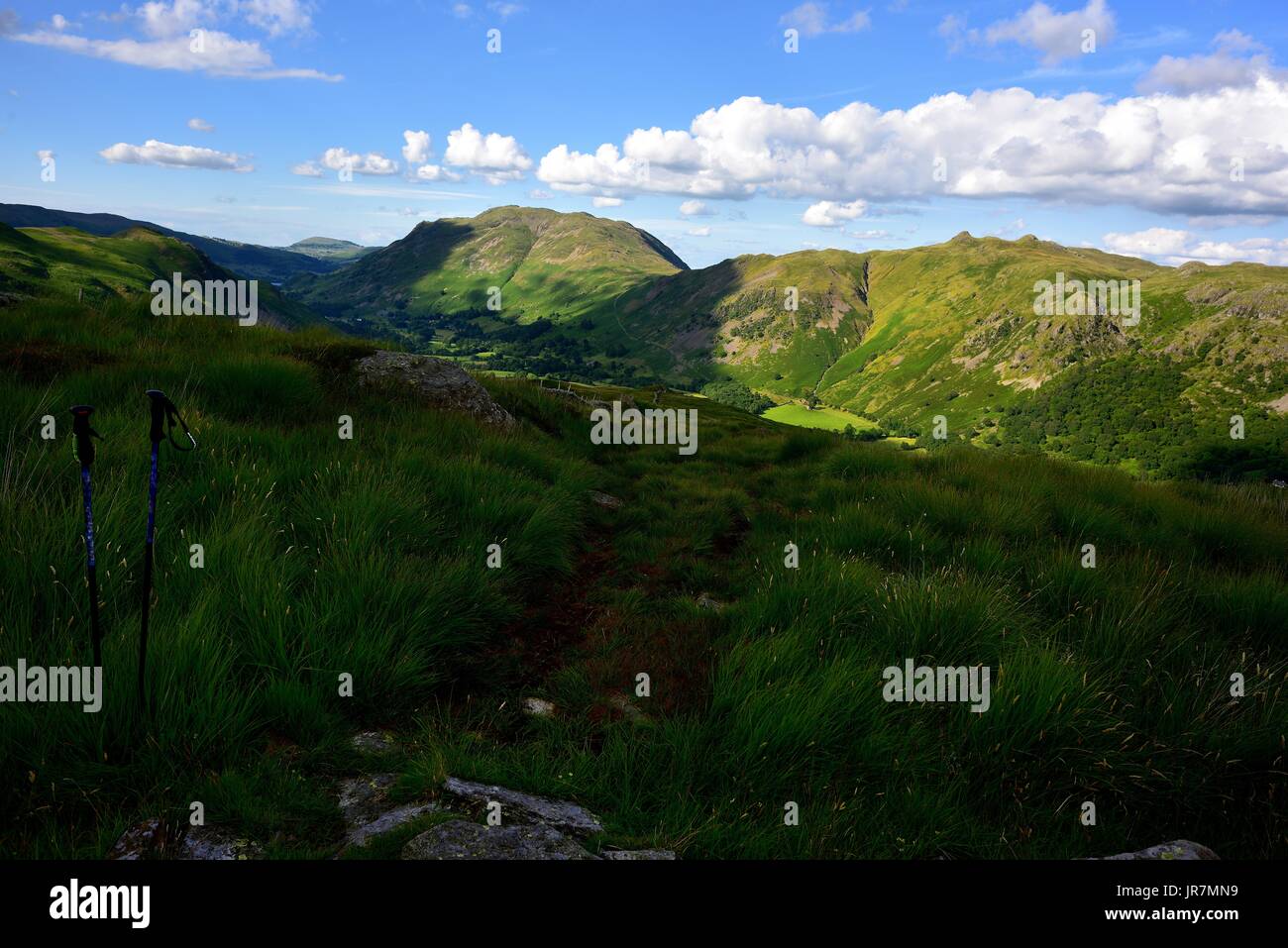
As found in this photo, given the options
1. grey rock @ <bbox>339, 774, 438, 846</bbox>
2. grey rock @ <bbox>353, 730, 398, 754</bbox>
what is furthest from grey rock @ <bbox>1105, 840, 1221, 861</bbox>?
grey rock @ <bbox>353, 730, 398, 754</bbox>

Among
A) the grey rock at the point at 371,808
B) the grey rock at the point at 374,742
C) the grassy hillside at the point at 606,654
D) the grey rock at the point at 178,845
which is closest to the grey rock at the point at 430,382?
the grassy hillside at the point at 606,654

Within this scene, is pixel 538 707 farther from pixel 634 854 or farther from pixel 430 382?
pixel 430 382

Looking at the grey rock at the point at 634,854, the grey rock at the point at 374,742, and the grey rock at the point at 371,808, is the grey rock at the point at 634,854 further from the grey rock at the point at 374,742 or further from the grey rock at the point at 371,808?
the grey rock at the point at 374,742

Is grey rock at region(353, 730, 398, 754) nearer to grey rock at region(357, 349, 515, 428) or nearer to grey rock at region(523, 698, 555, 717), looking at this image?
grey rock at region(523, 698, 555, 717)

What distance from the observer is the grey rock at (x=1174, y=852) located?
9.64ft

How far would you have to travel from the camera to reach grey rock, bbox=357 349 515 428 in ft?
37.5

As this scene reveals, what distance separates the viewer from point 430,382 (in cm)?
1195

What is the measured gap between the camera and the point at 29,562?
3.76 meters

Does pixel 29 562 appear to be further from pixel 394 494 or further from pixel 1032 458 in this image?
pixel 1032 458

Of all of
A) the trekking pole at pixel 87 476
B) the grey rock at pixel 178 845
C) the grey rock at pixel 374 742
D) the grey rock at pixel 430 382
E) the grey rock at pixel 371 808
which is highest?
the grey rock at pixel 430 382

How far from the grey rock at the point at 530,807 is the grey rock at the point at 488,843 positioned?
14 cm
